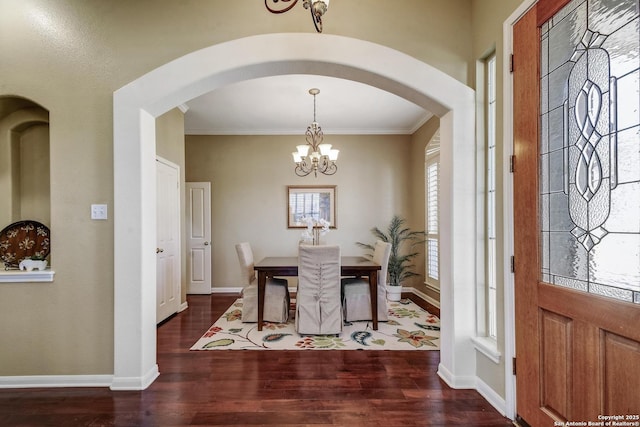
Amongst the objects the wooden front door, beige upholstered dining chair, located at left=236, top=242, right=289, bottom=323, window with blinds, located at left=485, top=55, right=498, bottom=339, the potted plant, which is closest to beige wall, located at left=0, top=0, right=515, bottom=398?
window with blinds, located at left=485, top=55, right=498, bottom=339

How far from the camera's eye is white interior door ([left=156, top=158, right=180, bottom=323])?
13.4 ft

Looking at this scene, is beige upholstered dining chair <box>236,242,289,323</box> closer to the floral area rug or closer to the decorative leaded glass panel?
the floral area rug

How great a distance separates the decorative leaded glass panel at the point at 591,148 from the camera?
129 centimetres

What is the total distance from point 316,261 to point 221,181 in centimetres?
324

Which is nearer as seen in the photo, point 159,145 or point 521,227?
point 521,227

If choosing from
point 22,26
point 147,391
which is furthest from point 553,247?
point 22,26

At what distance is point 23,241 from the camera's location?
262 cm

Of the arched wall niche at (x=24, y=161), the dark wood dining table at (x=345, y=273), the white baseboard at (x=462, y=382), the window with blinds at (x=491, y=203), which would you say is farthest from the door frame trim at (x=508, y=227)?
the arched wall niche at (x=24, y=161)

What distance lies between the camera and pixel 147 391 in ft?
7.73

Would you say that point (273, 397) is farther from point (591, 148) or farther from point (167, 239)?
point (167, 239)

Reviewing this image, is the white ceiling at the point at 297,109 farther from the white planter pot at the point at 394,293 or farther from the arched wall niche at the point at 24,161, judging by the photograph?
the white planter pot at the point at 394,293

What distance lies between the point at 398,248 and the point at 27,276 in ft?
16.4

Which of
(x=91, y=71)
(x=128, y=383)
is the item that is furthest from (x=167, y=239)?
(x=91, y=71)

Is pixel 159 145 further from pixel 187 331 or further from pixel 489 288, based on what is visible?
pixel 489 288
